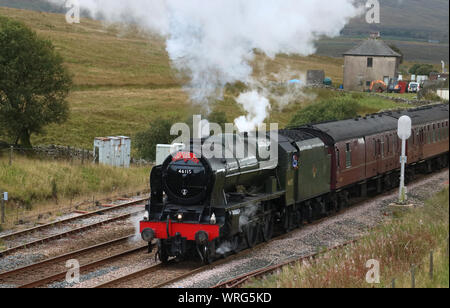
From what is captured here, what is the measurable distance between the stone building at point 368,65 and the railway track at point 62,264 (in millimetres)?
67369

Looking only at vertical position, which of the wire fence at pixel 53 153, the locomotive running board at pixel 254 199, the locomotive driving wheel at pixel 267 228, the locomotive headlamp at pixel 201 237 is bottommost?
the wire fence at pixel 53 153

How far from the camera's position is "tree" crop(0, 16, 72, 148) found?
1463 inches

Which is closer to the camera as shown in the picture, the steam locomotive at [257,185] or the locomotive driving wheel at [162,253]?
the steam locomotive at [257,185]

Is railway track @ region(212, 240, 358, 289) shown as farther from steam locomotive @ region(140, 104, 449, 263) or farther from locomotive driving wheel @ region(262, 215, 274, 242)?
locomotive driving wheel @ region(262, 215, 274, 242)

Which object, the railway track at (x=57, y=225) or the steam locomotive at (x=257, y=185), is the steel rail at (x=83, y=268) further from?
the railway track at (x=57, y=225)

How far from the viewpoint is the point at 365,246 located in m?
14.5

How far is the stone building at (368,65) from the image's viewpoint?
81312mm

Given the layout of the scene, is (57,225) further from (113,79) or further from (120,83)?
(113,79)

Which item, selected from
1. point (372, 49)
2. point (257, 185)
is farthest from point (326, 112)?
point (372, 49)

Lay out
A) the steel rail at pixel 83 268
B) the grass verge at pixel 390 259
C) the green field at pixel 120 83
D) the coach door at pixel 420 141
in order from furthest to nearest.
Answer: the green field at pixel 120 83, the coach door at pixel 420 141, the steel rail at pixel 83 268, the grass verge at pixel 390 259

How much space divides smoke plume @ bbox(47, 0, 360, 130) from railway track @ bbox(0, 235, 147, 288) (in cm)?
778

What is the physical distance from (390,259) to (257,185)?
19.7 feet

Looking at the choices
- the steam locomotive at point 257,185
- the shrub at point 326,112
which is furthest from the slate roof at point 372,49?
the steam locomotive at point 257,185

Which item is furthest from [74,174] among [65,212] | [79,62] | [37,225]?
[79,62]
